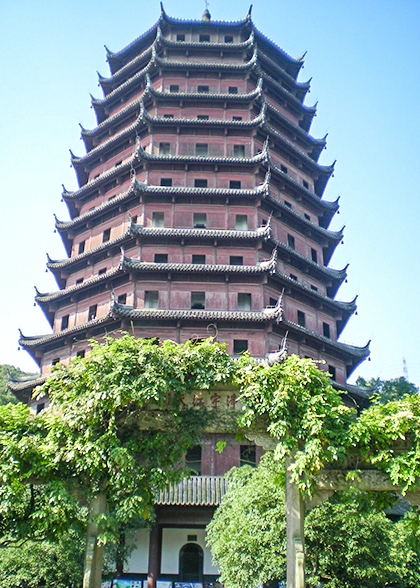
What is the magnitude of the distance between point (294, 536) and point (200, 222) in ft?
64.7

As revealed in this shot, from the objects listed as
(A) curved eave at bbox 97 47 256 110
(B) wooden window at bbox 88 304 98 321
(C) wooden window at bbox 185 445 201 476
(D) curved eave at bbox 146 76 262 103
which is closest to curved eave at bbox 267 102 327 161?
(D) curved eave at bbox 146 76 262 103

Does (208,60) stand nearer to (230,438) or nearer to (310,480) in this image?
(230,438)

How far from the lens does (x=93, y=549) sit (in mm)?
10508

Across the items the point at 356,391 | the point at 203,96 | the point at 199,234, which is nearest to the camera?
the point at 199,234

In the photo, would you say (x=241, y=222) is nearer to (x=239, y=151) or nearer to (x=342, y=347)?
(x=239, y=151)

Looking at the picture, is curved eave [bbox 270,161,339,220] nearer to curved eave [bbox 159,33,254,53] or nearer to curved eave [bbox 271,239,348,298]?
curved eave [bbox 271,239,348,298]

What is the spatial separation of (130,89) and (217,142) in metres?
7.78

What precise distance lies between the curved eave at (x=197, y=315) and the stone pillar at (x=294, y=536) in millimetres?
14034

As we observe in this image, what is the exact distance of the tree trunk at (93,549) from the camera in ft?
34.0

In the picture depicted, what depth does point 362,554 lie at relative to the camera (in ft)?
47.4

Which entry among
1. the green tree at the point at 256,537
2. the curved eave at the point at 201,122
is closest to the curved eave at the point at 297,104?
the curved eave at the point at 201,122

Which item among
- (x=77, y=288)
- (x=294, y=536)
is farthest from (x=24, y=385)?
(x=294, y=536)

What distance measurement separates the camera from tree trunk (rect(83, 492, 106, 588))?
1038 centimetres

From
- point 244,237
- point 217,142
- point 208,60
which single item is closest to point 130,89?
point 208,60
